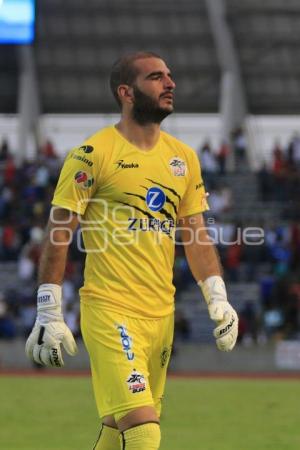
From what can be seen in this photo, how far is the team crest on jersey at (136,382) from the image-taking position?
20.7ft

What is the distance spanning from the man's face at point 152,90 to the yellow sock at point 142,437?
1689 millimetres

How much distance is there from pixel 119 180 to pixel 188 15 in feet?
93.6

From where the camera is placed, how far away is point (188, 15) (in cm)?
3450

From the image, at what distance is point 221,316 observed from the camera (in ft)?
21.9

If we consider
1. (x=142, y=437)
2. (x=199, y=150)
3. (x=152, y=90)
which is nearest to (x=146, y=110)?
(x=152, y=90)

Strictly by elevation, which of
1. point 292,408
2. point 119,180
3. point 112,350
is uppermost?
point 119,180

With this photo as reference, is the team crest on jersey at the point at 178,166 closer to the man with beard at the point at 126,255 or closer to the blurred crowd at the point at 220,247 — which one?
the man with beard at the point at 126,255

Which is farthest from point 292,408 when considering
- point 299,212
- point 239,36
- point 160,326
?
point 239,36

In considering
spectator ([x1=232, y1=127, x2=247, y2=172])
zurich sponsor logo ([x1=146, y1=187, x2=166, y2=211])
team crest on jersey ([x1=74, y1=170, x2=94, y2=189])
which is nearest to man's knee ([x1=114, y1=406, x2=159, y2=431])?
zurich sponsor logo ([x1=146, y1=187, x2=166, y2=211])

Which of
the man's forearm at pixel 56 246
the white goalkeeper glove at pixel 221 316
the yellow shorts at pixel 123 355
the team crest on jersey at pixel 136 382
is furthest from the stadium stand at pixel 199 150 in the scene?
the team crest on jersey at pixel 136 382

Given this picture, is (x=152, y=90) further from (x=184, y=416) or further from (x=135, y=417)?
(x=184, y=416)

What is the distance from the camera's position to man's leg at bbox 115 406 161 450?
6.18 metres

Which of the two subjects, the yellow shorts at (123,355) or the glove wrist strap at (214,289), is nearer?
the yellow shorts at (123,355)

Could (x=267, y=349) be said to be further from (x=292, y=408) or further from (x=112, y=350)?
(x=112, y=350)
